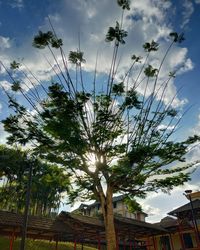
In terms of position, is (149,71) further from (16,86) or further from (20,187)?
(20,187)

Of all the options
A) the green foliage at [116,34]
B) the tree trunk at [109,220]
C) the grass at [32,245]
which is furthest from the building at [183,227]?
the green foliage at [116,34]

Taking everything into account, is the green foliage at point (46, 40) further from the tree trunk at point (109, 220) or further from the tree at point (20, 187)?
the tree at point (20, 187)

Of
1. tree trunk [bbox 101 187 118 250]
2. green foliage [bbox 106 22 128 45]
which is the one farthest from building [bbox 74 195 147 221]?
green foliage [bbox 106 22 128 45]

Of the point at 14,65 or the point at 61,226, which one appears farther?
the point at 61,226

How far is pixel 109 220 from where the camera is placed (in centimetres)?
1098

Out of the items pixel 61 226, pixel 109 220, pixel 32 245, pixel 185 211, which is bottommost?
pixel 32 245

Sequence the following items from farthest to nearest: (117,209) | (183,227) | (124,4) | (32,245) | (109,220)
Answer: (117,209)
(183,227)
(32,245)
(109,220)
(124,4)

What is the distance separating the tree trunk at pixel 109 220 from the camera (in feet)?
34.6

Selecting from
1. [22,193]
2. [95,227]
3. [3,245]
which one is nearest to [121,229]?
[95,227]

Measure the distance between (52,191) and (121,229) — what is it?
2046 cm

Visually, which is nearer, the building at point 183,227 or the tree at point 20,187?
the building at point 183,227

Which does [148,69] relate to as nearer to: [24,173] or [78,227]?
[78,227]

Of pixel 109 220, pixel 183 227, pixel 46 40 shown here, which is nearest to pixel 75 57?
pixel 46 40

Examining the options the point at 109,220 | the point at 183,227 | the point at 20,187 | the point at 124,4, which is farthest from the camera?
the point at 20,187
